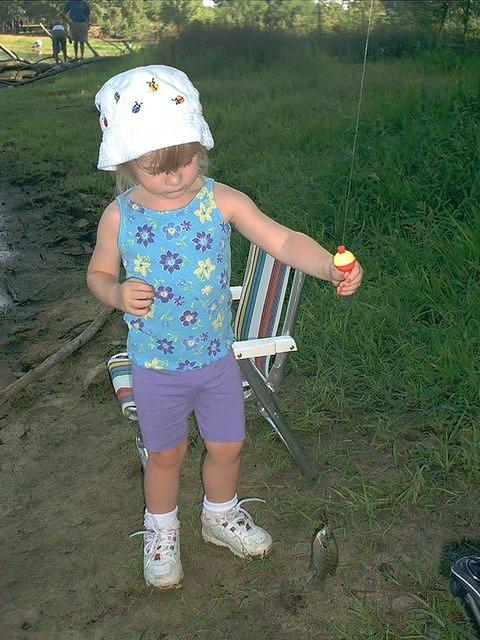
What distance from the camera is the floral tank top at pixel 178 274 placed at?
221 centimetres

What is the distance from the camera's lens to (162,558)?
101 inches

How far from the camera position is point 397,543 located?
8.76 feet

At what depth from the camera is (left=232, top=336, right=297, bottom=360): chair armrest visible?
249 cm

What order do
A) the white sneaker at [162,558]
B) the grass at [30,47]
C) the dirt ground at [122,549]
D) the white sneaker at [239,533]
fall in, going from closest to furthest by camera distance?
the dirt ground at [122,549]
the white sneaker at [162,558]
the white sneaker at [239,533]
the grass at [30,47]

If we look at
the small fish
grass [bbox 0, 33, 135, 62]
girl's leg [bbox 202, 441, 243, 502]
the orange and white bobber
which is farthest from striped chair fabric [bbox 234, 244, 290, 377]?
grass [bbox 0, 33, 135, 62]

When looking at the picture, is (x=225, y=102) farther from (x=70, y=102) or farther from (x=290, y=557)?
(x=290, y=557)

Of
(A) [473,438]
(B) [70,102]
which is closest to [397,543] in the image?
(A) [473,438]

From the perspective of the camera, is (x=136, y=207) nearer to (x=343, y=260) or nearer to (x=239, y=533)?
(x=343, y=260)

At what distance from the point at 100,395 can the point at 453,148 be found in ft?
9.28

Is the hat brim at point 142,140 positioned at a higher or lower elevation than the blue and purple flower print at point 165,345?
higher

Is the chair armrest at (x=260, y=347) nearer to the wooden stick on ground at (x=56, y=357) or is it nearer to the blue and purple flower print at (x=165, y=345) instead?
the blue and purple flower print at (x=165, y=345)

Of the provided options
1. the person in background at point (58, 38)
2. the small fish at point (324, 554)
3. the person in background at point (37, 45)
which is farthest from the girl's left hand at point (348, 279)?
the person in background at point (37, 45)

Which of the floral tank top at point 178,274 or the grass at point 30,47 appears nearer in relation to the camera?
the floral tank top at point 178,274

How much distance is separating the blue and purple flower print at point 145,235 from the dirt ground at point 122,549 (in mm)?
1175
